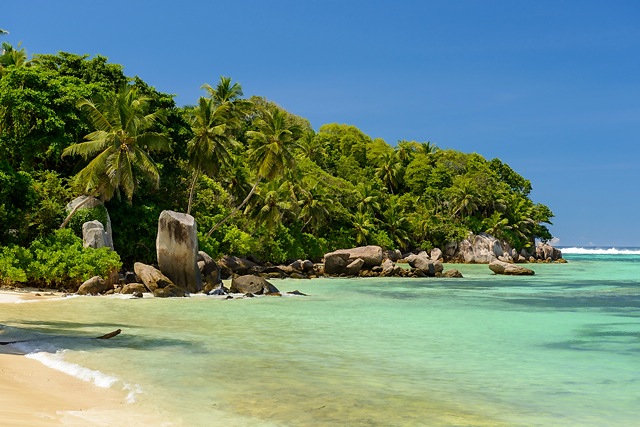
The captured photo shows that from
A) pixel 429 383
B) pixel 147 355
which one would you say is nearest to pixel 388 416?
pixel 429 383

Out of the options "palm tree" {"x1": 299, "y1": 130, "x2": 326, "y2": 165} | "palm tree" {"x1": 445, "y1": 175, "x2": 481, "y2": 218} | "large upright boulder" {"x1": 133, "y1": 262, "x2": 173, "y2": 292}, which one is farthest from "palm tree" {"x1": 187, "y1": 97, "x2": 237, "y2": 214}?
"palm tree" {"x1": 445, "y1": 175, "x2": 481, "y2": 218}

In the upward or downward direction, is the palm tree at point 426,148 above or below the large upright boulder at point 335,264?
above

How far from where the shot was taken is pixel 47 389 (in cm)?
703

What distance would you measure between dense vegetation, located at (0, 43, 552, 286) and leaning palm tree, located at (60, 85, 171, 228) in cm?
6

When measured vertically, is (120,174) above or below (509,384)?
above

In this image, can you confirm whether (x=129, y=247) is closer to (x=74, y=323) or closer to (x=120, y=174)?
(x=120, y=174)

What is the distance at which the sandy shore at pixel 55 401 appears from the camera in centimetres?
538

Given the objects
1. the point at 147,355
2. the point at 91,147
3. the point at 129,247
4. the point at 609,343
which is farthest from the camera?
the point at 129,247

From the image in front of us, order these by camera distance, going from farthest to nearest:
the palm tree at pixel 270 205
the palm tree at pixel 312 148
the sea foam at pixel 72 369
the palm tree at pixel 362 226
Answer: the palm tree at pixel 312 148 < the palm tree at pixel 362 226 < the palm tree at pixel 270 205 < the sea foam at pixel 72 369

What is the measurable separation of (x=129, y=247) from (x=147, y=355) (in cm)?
2228

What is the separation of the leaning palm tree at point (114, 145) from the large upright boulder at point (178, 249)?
4.47m

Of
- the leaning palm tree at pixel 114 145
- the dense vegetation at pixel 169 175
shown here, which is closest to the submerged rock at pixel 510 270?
the dense vegetation at pixel 169 175

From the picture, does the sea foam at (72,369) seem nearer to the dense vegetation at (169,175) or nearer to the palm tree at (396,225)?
the dense vegetation at (169,175)

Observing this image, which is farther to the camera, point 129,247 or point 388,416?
point 129,247
